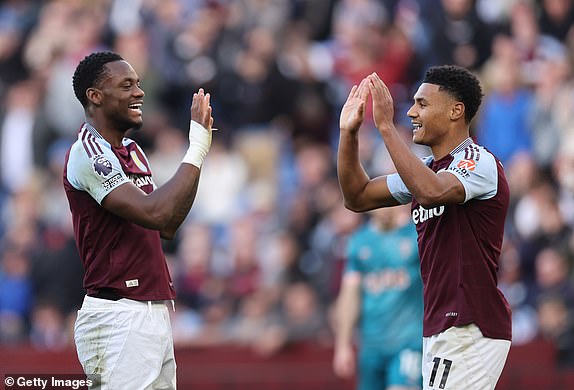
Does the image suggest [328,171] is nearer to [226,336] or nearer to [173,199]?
[226,336]

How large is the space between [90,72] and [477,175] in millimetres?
2423

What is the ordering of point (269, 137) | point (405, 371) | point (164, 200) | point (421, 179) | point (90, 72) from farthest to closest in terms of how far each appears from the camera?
1. point (269, 137)
2. point (405, 371)
3. point (90, 72)
4. point (164, 200)
5. point (421, 179)

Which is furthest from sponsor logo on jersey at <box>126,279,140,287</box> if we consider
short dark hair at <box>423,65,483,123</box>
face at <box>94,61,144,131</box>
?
short dark hair at <box>423,65,483,123</box>

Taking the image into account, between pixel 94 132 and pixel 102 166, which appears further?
pixel 94 132

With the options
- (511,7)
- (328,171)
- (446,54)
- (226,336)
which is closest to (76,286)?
(226,336)

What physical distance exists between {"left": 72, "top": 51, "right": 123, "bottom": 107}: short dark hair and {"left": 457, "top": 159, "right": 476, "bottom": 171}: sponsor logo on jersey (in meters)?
2.21

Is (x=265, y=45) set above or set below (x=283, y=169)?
above

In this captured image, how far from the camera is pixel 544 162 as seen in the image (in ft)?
44.7

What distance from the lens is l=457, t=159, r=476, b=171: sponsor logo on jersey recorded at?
7227 mm

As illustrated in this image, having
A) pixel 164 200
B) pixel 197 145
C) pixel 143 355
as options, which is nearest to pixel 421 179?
pixel 197 145

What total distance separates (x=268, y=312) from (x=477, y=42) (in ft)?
13.7

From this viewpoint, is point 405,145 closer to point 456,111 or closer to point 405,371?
point 456,111

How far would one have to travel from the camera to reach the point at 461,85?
7.47 meters

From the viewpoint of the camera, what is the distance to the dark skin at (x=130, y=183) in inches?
281
